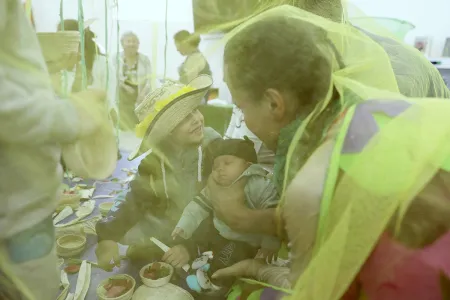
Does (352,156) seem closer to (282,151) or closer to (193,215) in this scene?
(282,151)

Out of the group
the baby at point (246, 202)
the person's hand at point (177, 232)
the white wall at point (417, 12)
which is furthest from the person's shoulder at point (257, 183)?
the white wall at point (417, 12)

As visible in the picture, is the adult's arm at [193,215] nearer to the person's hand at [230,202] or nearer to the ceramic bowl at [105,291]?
the person's hand at [230,202]

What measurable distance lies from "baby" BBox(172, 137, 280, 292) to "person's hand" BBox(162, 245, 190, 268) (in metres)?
0.02

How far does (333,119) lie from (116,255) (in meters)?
0.37

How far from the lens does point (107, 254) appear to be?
581mm

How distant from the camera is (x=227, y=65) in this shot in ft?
1.54

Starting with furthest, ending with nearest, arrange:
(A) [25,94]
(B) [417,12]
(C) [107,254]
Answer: (B) [417,12] < (C) [107,254] < (A) [25,94]

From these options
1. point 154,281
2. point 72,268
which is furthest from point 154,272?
point 72,268

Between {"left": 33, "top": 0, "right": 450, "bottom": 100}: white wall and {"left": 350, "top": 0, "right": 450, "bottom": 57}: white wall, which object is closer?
{"left": 33, "top": 0, "right": 450, "bottom": 100}: white wall

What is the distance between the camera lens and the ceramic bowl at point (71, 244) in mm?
538

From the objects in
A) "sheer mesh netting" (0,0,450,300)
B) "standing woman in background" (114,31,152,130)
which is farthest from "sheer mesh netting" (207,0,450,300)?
"standing woman in background" (114,31,152,130)

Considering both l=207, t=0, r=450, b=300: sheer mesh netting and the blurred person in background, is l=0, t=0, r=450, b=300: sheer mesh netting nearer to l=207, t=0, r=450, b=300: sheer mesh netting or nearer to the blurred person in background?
l=207, t=0, r=450, b=300: sheer mesh netting

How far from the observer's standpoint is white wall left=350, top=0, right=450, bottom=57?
66 centimetres

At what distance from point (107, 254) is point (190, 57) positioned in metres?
0.31
